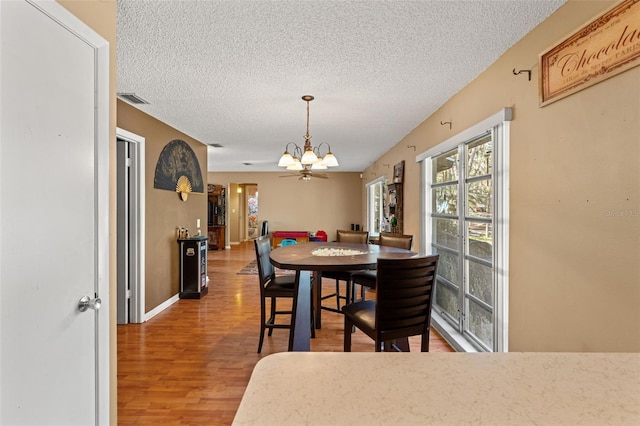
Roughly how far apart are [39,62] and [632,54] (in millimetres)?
2301

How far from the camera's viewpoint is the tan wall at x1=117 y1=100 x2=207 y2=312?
359cm

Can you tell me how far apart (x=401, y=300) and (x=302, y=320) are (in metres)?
1.40

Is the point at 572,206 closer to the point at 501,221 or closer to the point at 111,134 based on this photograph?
the point at 501,221

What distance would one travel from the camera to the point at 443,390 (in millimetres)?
632

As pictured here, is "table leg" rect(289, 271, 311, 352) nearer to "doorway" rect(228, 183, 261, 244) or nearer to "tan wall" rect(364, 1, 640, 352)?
"tan wall" rect(364, 1, 640, 352)

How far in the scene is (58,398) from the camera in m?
1.20

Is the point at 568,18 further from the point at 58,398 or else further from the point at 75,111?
the point at 58,398

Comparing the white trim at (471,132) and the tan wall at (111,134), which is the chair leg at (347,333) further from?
the white trim at (471,132)

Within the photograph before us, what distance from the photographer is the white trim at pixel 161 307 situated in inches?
145

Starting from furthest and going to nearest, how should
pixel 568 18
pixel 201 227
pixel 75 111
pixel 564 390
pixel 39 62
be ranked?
1. pixel 201 227
2. pixel 568 18
3. pixel 75 111
4. pixel 39 62
5. pixel 564 390

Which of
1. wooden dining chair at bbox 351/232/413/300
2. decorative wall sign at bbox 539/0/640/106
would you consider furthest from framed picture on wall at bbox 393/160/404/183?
decorative wall sign at bbox 539/0/640/106

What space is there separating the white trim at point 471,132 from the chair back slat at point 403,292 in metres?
1.11

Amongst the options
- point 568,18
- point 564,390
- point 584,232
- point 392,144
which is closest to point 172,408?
point 564,390

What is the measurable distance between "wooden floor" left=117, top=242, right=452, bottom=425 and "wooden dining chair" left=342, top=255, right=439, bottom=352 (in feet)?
3.38
